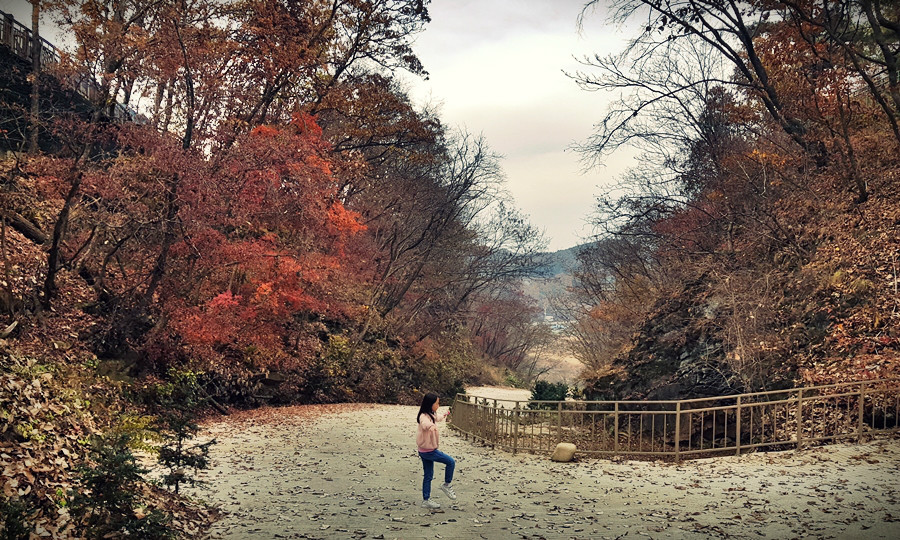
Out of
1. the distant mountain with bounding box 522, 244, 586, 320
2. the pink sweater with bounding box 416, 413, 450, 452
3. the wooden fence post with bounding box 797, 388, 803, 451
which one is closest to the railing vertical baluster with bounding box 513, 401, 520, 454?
the pink sweater with bounding box 416, 413, 450, 452

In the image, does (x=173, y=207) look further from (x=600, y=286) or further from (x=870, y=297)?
(x=600, y=286)

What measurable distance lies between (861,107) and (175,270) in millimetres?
19800

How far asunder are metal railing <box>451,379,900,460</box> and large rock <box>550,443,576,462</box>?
36cm

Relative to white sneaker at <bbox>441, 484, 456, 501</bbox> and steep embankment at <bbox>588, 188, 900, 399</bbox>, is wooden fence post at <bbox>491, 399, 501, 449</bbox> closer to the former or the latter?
steep embankment at <bbox>588, 188, 900, 399</bbox>

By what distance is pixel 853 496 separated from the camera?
820 centimetres

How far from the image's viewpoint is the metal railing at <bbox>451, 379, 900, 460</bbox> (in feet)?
37.7

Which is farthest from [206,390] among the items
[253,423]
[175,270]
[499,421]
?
[499,421]

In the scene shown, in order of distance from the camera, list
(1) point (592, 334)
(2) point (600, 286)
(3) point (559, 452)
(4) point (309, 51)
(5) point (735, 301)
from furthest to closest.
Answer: (1) point (592, 334), (2) point (600, 286), (4) point (309, 51), (5) point (735, 301), (3) point (559, 452)

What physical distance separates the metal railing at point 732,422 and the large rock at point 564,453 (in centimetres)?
36

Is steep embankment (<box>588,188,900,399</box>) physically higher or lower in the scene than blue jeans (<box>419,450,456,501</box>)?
higher

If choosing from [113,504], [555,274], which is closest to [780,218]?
[113,504]

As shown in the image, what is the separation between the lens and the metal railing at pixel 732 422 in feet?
37.7

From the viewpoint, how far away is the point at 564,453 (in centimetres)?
1259

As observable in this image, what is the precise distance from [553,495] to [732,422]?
6842mm
